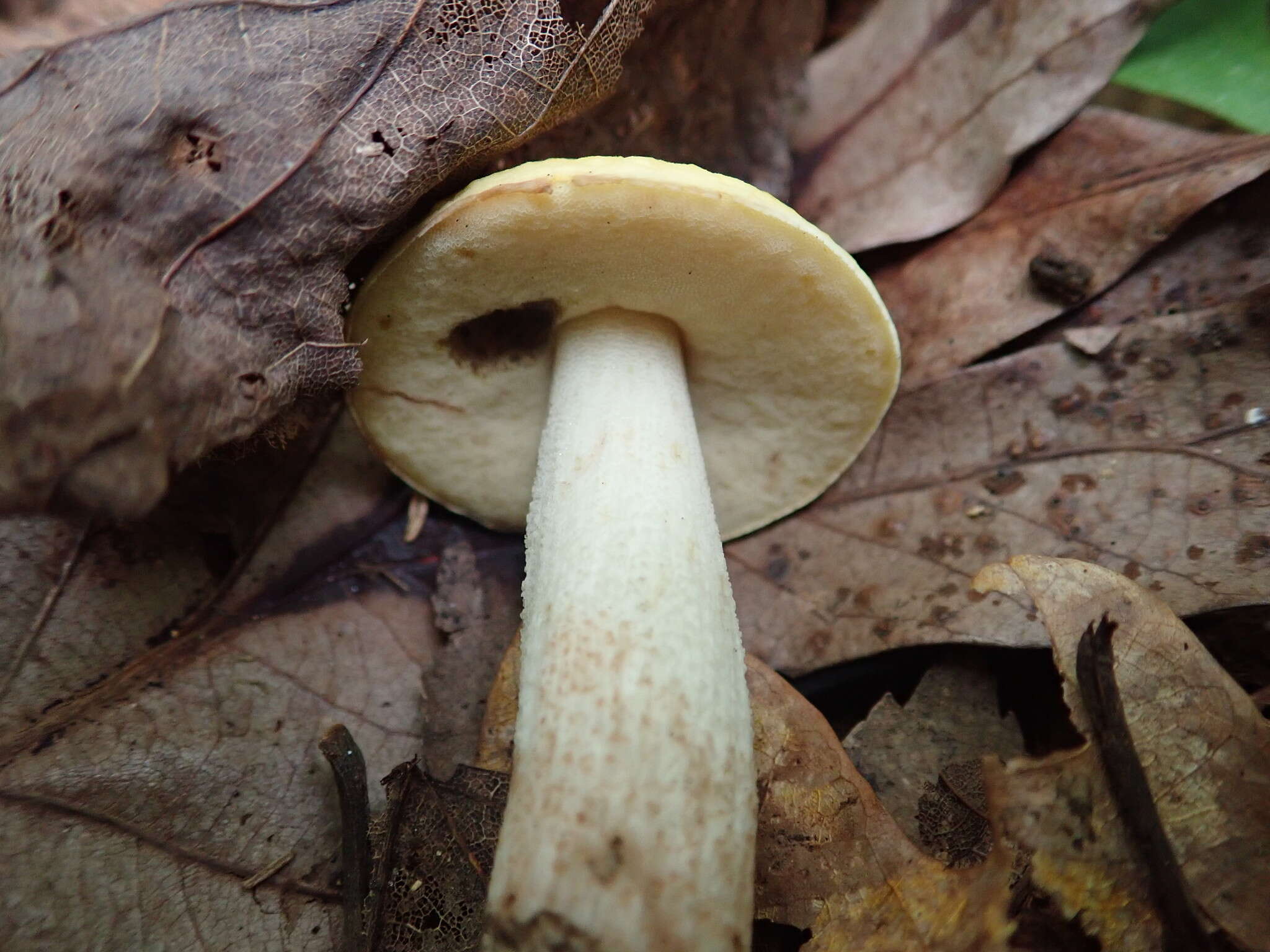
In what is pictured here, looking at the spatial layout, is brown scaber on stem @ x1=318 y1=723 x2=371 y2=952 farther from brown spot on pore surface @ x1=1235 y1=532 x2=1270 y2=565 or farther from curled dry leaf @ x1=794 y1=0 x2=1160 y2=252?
curled dry leaf @ x1=794 y1=0 x2=1160 y2=252

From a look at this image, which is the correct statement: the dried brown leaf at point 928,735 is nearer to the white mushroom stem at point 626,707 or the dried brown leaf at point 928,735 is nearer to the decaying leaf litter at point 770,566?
the decaying leaf litter at point 770,566

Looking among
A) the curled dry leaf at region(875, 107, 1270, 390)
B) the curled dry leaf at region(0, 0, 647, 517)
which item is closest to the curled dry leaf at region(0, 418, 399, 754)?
the curled dry leaf at region(0, 0, 647, 517)

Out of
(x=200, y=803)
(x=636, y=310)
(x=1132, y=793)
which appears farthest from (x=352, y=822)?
(x=1132, y=793)

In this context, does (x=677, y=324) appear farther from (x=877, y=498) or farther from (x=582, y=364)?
(x=877, y=498)

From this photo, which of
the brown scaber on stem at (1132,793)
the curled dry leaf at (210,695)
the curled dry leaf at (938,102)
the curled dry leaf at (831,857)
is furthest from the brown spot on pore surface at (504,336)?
the brown scaber on stem at (1132,793)

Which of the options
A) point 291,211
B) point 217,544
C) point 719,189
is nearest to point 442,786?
point 217,544

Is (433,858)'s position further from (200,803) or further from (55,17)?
(55,17)
